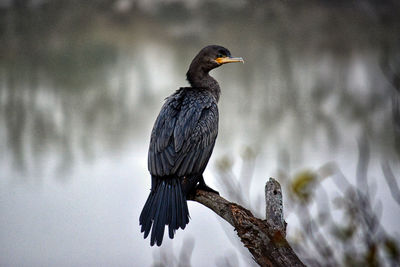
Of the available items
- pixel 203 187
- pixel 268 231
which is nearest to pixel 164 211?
pixel 203 187

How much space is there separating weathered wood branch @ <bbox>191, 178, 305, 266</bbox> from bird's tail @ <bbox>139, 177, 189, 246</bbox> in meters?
0.34

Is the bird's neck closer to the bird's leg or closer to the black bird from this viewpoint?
the black bird

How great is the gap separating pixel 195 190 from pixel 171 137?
38cm

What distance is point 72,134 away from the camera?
922cm

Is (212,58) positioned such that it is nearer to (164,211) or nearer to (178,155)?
(178,155)

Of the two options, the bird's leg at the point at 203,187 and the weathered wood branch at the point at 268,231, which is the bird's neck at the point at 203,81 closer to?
the bird's leg at the point at 203,187

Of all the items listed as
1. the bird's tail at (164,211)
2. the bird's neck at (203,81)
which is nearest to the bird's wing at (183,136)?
the bird's tail at (164,211)

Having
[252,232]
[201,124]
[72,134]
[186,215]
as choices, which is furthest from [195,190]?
[72,134]

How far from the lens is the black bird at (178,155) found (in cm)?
295

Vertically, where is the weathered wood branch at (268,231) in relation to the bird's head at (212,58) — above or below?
below

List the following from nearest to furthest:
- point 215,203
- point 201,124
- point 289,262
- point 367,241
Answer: point 367,241 → point 289,262 → point 215,203 → point 201,124

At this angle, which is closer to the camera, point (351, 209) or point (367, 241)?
point (367, 241)

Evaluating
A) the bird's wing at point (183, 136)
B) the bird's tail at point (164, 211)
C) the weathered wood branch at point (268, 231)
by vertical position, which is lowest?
the weathered wood branch at point (268, 231)

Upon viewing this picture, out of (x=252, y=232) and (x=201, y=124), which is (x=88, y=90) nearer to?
(x=201, y=124)
